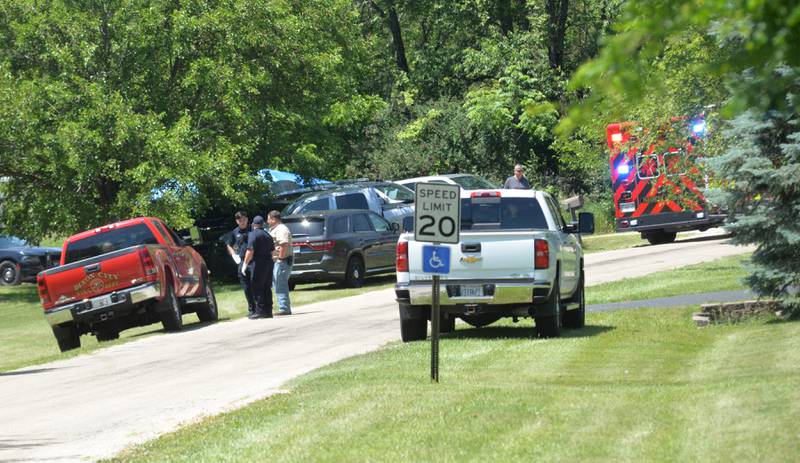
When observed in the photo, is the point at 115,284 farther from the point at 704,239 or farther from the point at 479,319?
the point at 704,239

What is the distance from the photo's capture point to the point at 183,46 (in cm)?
3794

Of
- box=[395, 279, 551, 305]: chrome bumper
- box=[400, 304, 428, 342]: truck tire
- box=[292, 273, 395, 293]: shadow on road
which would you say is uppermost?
box=[395, 279, 551, 305]: chrome bumper

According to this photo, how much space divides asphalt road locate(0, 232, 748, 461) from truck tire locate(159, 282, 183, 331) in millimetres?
267

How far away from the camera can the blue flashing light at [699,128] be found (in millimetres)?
24242

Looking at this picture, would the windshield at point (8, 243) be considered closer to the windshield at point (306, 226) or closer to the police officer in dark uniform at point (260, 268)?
the windshield at point (306, 226)

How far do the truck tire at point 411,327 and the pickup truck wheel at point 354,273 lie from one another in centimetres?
1284

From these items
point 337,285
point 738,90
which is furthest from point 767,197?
point 337,285

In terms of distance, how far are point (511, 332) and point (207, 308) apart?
8411 mm

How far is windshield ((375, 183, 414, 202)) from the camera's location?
37000 millimetres

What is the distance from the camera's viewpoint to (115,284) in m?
22.8

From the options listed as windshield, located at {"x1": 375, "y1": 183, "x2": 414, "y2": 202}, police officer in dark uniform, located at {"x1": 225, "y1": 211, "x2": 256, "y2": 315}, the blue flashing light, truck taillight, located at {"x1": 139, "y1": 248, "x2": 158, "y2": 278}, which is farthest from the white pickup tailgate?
windshield, located at {"x1": 375, "y1": 183, "x2": 414, "y2": 202}

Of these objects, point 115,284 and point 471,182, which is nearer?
point 115,284

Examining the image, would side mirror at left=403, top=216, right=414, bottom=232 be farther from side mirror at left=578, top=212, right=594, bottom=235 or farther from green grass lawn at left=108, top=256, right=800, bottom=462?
side mirror at left=578, top=212, right=594, bottom=235

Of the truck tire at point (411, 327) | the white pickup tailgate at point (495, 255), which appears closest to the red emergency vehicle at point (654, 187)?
the truck tire at point (411, 327)
